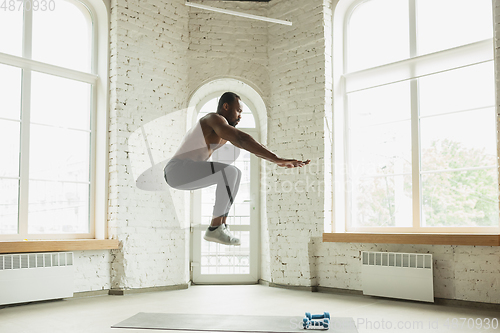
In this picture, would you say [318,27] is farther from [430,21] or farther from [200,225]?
[200,225]

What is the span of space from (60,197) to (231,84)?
272cm

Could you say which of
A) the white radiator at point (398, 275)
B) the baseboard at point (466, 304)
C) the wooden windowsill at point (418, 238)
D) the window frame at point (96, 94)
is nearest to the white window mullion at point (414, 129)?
the wooden windowsill at point (418, 238)

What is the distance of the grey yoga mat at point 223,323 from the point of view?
3.81m

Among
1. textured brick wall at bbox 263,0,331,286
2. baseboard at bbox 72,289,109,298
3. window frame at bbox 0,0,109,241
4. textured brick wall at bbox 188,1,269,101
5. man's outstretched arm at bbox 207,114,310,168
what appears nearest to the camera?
man's outstretched arm at bbox 207,114,310,168

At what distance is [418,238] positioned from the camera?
5078 millimetres

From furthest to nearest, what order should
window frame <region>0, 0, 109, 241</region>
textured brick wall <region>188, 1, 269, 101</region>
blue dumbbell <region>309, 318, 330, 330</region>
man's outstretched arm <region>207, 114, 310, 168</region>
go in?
textured brick wall <region>188, 1, 269, 101</region>, window frame <region>0, 0, 109, 241</region>, blue dumbbell <region>309, 318, 330, 330</region>, man's outstretched arm <region>207, 114, 310, 168</region>

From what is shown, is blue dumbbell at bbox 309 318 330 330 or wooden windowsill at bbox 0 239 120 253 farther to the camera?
wooden windowsill at bbox 0 239 120 253

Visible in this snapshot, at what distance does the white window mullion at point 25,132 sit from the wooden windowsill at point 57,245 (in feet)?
1.09

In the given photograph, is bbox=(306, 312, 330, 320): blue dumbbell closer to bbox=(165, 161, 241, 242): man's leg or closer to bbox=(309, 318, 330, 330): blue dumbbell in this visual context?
bbox=(309, 318, 330, 330): blue dumbbell

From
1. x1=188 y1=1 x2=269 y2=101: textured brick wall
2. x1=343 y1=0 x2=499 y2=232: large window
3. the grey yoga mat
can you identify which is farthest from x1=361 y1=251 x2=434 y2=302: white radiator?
x1=188 y1=1 x2=269 y2=101: textured brick wall

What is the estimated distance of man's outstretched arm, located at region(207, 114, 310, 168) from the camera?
9.37ft

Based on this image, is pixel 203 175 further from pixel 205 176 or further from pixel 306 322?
pixel 306 322

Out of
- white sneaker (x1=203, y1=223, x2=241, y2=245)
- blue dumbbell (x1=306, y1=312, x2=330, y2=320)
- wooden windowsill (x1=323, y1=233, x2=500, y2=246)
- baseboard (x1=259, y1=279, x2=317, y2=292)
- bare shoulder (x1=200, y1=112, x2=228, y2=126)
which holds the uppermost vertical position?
Answer: bare shoulder (x1=200, y1=112, x2=228, y2=126)

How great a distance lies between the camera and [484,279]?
186 inches
